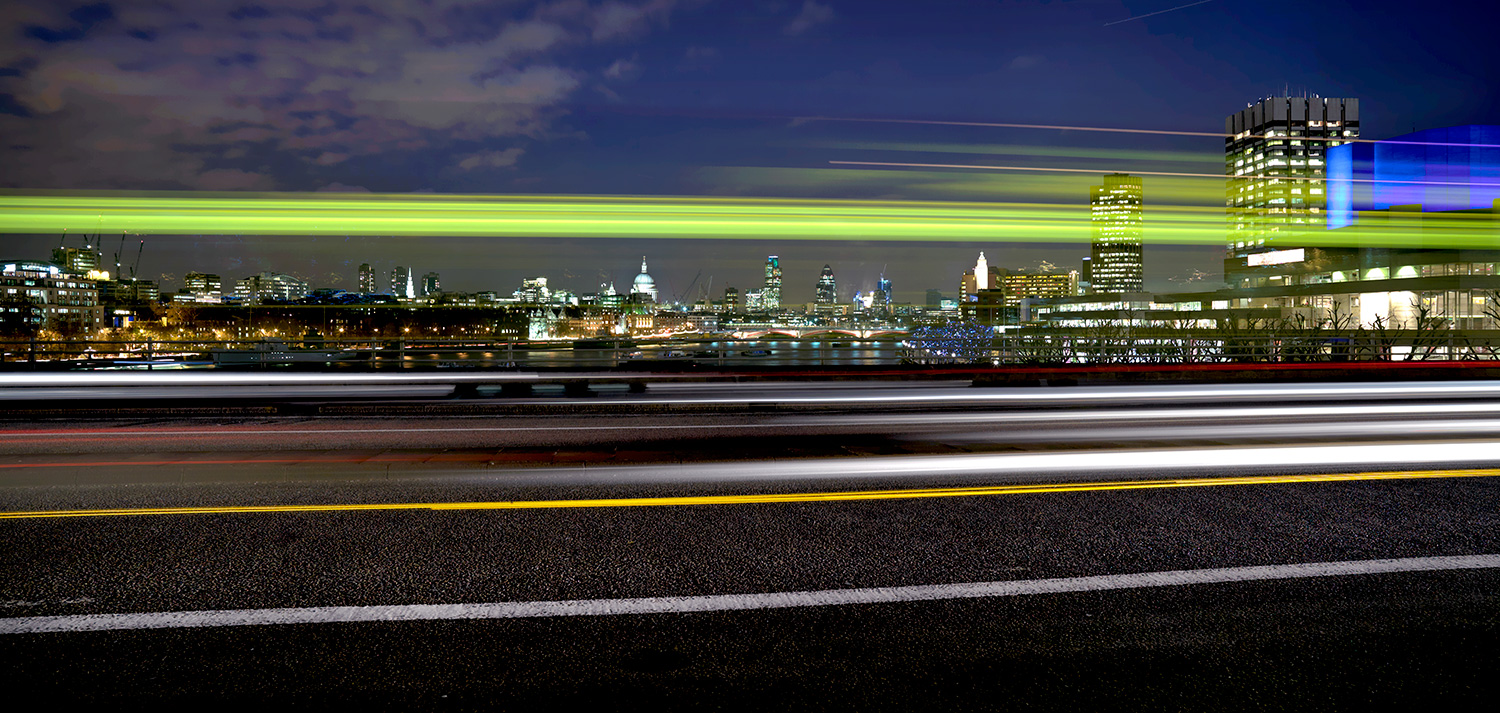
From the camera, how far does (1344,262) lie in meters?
66.8

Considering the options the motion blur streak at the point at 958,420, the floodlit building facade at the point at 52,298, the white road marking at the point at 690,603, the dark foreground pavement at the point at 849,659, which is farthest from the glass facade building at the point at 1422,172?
the floodlit building facade at the point at 52,298

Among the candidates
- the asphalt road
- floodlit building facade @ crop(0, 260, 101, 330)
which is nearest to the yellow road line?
the asphalt road

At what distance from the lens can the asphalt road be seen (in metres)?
3.08

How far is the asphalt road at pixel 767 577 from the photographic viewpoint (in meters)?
3.08

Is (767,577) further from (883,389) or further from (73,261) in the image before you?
(73,261)

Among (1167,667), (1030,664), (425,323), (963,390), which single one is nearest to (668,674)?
(1030,664)

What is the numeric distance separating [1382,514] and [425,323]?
120 m

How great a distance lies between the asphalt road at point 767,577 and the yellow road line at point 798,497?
0.05 m

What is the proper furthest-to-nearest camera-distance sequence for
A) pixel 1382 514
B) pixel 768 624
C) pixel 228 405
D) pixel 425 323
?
pixel 425 323 → pixel 228 405 → pixel 1382 514 → pixel 768 624

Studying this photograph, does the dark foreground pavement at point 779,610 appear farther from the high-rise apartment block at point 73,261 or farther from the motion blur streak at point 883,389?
the high-rise apartment block at point 73,261

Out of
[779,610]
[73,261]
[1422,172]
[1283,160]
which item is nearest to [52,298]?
[73,261]

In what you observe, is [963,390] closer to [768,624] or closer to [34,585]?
[768,624]

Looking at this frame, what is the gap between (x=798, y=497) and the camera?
6188 millimetres

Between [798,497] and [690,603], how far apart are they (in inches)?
95.2
